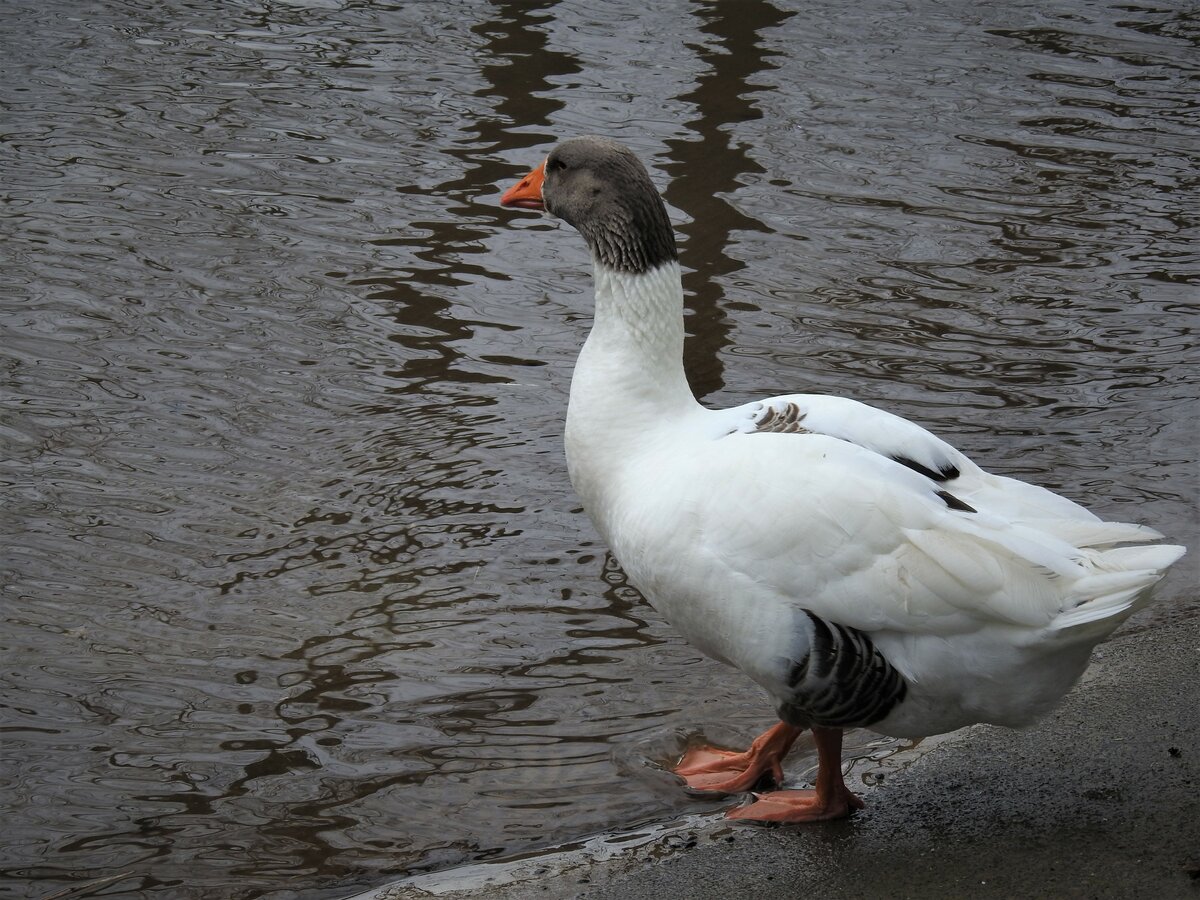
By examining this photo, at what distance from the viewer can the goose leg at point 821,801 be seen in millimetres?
3861

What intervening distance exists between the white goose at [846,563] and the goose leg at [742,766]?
1cm

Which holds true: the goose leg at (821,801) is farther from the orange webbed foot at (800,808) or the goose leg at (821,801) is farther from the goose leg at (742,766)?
the goose leg at (742,766)

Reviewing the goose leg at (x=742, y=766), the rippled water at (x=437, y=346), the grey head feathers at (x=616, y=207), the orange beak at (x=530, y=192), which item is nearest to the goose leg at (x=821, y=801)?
the goose leg at (x=742, y=766)

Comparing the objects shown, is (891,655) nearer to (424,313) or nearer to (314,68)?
(424,313)

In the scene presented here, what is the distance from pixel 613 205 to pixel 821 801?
1995 mm

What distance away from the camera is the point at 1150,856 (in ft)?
11.3

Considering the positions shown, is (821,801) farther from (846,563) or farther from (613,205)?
(613,205)

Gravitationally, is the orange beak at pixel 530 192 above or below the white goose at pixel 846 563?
above

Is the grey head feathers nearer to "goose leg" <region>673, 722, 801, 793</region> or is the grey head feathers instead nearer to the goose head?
the goose head

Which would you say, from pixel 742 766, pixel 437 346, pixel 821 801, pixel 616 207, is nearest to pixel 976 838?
pixel 821 801

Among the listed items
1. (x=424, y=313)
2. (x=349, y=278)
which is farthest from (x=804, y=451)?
(x=349, y=278)

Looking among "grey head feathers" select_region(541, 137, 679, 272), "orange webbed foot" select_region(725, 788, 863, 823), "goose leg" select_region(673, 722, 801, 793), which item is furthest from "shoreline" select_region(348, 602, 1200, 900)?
"grey head feathers" select_region(541, 137, 679, 272)

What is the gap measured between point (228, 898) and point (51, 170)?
6546mm

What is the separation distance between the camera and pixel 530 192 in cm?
470
